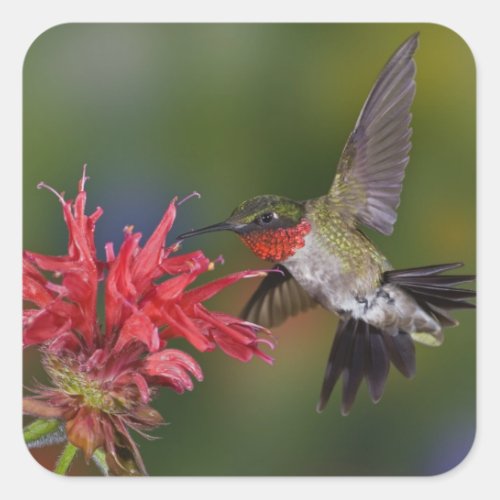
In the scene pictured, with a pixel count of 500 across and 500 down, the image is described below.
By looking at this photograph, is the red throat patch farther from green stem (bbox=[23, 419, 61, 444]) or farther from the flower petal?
green stem (bbox=[23, 419, 61, 444])

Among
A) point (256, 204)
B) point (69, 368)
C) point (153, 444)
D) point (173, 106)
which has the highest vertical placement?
point (173, 106)

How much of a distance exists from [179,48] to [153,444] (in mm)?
768

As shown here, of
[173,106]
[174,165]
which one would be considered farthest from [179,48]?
[174,165]

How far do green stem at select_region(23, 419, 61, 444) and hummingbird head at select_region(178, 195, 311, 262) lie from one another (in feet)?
1.40

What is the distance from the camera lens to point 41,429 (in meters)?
1.15

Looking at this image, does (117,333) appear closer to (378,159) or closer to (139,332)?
(139,332)

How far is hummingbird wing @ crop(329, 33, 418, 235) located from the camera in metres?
1.31

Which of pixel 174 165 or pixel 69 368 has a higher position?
pixel 174 165

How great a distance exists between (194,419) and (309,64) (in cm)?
72

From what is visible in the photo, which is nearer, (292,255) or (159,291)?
(159,291)

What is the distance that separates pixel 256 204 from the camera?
4.24 ft

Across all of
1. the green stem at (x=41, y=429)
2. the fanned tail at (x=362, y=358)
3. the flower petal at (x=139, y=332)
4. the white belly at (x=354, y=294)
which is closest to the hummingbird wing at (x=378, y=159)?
the white belly at (x=354, y=294)

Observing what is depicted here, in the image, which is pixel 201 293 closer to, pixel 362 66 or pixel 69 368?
pixel 69 368

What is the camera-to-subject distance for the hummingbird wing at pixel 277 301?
134 cm
